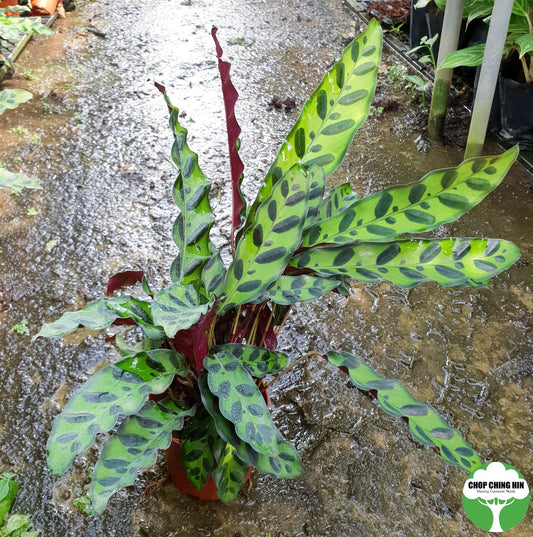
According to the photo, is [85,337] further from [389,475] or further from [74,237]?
[389,475]

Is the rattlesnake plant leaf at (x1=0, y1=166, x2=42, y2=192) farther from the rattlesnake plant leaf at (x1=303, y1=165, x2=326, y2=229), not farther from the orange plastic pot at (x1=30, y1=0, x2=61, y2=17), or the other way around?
the orange plastic pot at (x1=30, y1=0, x2=61, y2=17)

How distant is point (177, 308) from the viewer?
104 cm

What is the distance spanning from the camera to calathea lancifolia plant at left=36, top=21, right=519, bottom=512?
1.09 meters

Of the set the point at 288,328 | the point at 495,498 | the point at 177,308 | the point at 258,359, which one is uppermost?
the point at 177,308

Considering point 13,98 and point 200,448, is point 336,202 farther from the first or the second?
point 13,98

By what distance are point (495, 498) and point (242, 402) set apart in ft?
2.39

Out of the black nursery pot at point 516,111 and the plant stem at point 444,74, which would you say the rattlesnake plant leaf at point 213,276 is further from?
the black nursery pot at point 516,111

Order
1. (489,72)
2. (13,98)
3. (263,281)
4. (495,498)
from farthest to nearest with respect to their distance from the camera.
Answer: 1. (489,72)
2. (13,98)
3. (495,498)
4. (263,281)

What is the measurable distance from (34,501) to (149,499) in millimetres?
323

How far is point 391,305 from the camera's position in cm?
218

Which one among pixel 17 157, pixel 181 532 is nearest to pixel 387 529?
pixel 181 532

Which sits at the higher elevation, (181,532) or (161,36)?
(161,36)

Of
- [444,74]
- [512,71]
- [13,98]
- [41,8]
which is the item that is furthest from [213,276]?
[41,8]

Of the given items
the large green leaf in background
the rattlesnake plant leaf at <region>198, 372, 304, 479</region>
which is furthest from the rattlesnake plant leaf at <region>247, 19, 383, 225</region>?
the rattlesnake plant leaf at <region>198, 372, 304, 479</region>
